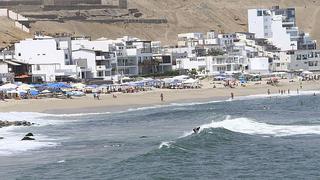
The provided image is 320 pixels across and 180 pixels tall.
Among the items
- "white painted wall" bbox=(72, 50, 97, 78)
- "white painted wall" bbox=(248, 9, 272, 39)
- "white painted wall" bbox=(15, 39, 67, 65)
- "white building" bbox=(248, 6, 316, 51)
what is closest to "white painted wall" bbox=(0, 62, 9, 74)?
"white painted wall" bbox=(15, 39, 67, 65)

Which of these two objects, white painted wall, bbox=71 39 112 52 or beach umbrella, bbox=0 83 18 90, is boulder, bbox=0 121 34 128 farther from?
white painted wall, bbox=71 39 112 52

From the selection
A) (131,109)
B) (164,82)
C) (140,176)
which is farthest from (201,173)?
(164,82)

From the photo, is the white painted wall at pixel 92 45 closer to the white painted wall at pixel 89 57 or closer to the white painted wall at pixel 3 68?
the white painted wall at pixel 89 57

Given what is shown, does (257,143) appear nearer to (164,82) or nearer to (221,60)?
(164,82)

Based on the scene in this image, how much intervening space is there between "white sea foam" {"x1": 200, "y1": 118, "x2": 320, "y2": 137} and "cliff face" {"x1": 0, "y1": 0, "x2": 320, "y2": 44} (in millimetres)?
80867

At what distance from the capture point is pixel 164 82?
74.6 meters

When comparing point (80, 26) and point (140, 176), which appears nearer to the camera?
point (140, 176)

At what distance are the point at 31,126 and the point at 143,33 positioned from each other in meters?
93.4

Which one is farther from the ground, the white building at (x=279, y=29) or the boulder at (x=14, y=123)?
the white building at (x=279, y=29)

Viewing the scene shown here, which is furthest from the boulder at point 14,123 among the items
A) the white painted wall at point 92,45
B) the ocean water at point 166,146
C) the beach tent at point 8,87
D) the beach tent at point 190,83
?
the white painted wall at point 92,45

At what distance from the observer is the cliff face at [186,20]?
433 feet

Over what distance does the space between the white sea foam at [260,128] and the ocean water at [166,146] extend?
0.05 m

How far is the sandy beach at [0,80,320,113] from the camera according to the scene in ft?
189

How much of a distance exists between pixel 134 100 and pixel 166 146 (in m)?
30.8
